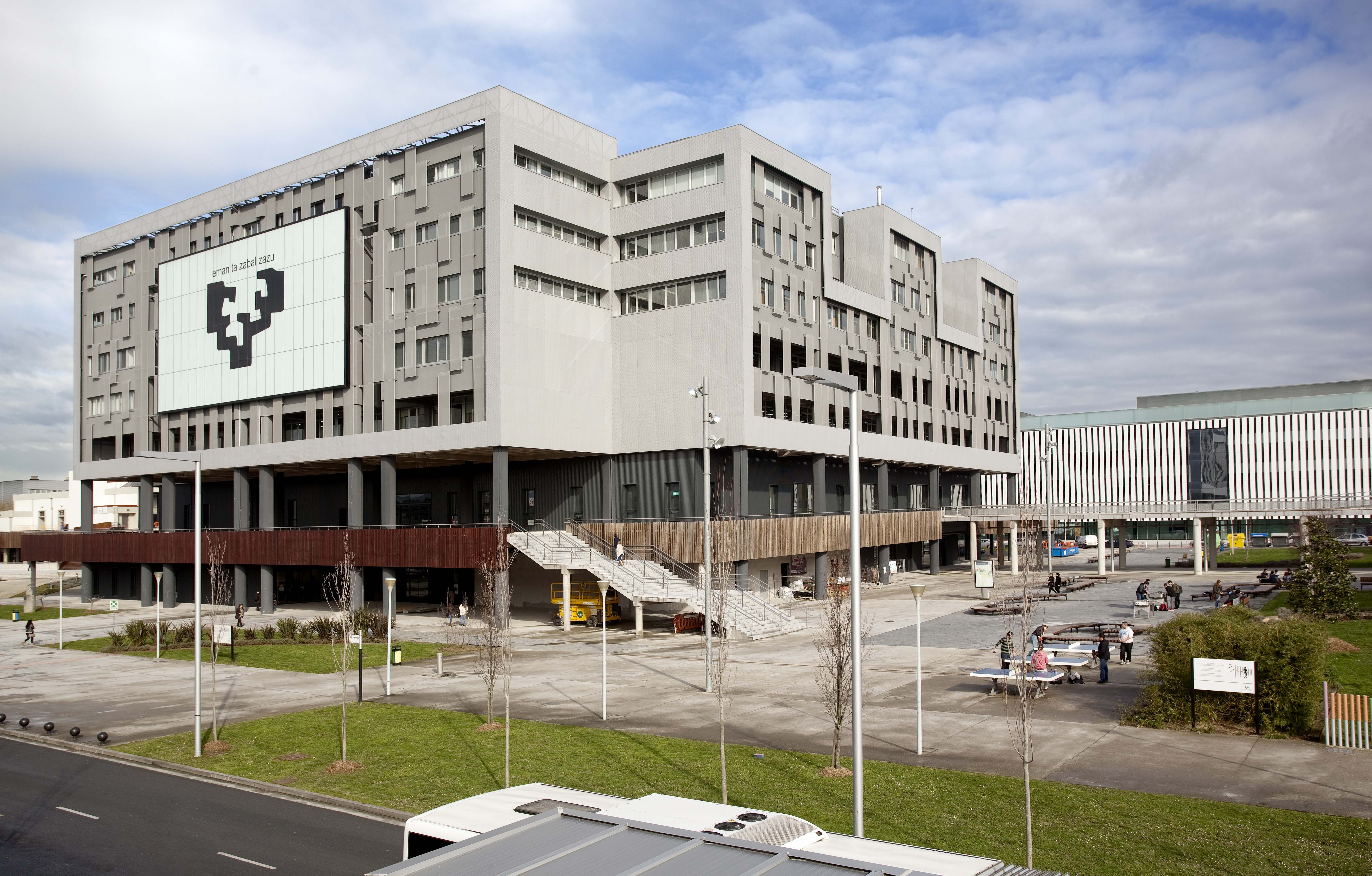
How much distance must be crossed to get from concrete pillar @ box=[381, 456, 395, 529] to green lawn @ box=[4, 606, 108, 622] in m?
28.6

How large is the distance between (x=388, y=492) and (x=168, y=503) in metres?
27.2

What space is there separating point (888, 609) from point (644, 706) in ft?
97.1

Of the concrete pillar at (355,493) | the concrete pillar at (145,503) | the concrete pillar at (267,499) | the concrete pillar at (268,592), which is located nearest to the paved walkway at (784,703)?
the concrete pillar at (355,493)

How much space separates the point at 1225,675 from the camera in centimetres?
2317

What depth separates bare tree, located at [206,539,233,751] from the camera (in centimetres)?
2975

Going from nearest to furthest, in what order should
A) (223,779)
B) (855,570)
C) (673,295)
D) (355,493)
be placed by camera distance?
(855,570) < (223,779) < (673,295) < (355,493)

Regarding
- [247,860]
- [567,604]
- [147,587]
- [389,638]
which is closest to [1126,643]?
[389,638]

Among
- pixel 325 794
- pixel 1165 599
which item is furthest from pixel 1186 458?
pixel 325 794

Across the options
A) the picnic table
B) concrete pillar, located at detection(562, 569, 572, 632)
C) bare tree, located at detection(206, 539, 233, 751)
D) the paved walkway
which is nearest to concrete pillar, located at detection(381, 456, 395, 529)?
the paved walkway

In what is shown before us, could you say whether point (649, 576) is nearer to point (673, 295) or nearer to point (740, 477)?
point (740, 477)

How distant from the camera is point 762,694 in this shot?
1214 inches

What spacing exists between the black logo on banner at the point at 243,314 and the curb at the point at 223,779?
135ft

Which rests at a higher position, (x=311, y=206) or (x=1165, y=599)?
(x=311, y=206)

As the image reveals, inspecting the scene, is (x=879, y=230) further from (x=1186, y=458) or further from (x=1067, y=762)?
(x=1186, y=458)
